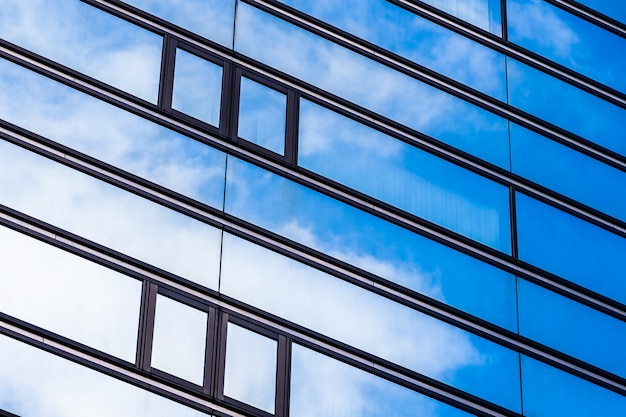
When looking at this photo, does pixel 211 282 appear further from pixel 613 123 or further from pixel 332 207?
pixel 613 123

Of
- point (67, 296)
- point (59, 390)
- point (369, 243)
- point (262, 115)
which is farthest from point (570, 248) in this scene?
point (59, 390)

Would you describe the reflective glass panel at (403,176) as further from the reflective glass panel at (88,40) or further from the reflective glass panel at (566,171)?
the reflective glass panel at (88,40)

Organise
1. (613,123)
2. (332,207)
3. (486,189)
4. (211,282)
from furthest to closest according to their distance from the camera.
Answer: (613,123)
(486,189)
(332,207)
(211,282)

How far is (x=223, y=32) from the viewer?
25.4m

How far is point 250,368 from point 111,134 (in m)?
3.83

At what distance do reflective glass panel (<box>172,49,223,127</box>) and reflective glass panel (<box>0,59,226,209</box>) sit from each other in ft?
1.83

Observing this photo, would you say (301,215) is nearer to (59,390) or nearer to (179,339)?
(179,339)

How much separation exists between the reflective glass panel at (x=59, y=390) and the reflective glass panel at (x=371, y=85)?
623 centimetres

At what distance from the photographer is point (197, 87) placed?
80.9ft

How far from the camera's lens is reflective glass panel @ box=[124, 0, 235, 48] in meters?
25.1

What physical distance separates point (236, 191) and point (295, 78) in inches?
101

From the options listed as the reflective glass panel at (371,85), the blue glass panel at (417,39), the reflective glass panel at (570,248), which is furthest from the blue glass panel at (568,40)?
the reflective glass panel at (570,248)

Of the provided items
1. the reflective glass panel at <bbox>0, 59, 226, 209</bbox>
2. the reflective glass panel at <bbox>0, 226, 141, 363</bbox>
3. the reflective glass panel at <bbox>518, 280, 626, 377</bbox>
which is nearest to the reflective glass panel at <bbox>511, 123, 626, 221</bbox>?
the reflective glass panel at <bbox>518, 280, 626, 377</bbox>

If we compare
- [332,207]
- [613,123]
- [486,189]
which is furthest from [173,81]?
[613,123]
